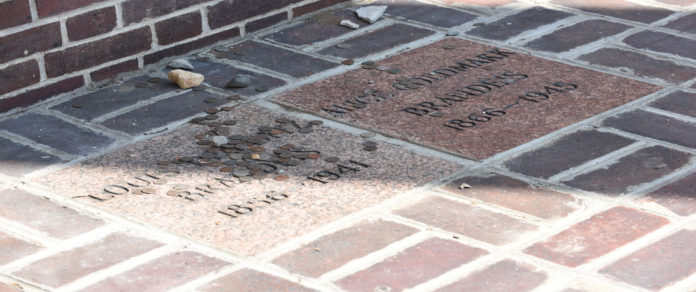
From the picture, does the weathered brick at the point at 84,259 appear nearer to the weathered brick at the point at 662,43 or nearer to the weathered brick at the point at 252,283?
the weathered brick at the point at 252,283

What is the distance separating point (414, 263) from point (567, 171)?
93cm

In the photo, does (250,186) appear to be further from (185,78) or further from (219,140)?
(185,78)

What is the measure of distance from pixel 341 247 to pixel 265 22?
8.19 feet

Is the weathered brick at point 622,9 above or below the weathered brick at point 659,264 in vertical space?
above

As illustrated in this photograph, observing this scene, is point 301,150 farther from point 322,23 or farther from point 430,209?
point 322,23

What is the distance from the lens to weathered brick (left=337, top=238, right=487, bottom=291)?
3547 mm

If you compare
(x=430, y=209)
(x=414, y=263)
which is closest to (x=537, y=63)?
(x=430, y=209)

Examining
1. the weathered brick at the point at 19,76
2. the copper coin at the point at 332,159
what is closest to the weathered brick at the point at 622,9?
the copper coin at the point at 332,159

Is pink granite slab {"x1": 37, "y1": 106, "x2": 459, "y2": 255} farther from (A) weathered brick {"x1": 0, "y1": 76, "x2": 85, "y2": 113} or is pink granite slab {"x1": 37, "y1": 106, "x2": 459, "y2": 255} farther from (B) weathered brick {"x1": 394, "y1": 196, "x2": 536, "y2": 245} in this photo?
(A) weathered brick {"x1": 0, "y1": 76, "x2": 85, "y2": 113}

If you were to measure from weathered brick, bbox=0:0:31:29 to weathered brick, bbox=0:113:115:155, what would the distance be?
397mm

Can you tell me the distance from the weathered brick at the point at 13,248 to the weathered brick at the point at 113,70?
5.06ft

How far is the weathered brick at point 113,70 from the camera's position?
5.32 meters

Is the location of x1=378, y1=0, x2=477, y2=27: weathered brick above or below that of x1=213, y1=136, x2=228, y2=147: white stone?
above

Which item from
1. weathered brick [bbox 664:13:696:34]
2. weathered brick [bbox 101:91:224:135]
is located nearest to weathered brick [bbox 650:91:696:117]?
weathered brick [bbox 664:13:696:34]
